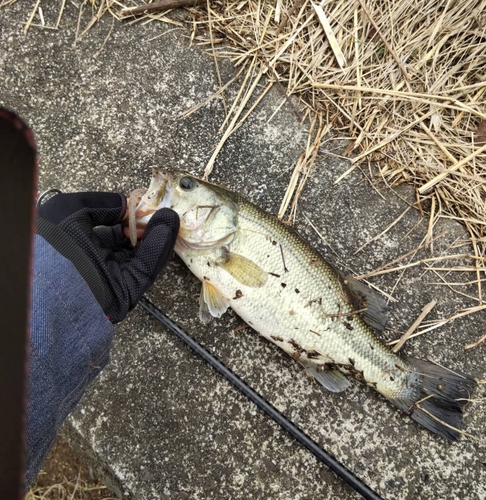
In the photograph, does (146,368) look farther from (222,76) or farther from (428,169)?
(428,169)

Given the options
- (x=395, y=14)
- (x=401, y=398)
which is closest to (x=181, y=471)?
(x=401, y=398)

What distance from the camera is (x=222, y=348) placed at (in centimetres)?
274

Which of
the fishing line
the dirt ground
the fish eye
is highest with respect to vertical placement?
the fish eye

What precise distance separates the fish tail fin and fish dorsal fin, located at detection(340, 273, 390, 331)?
0.86ft

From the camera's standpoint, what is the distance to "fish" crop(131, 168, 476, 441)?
8.12 feet

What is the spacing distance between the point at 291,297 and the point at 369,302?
0.48 metres

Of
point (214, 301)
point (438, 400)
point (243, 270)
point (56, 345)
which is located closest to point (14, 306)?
point (56, 345)

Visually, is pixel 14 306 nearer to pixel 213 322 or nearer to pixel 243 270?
pixel 243 270

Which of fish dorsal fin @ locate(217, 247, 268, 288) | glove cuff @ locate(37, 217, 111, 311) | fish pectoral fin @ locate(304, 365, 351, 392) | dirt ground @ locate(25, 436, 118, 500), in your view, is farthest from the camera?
dirt ground @ locate(25, 436, 118, 500)

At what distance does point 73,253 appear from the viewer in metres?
2.19

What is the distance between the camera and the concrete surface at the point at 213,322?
260 centimetres

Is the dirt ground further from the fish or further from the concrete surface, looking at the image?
the fish

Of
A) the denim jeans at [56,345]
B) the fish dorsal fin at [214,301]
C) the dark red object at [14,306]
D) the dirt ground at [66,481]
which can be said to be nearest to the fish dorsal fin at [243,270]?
the fish dorsal fin at [214,301]

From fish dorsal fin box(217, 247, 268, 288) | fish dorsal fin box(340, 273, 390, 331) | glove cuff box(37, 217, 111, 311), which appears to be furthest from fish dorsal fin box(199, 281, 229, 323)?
fish dorsal fin box(340, 273, 390, 331)
